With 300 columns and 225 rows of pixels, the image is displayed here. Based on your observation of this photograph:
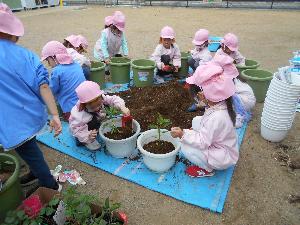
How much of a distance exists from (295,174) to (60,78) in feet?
9.24

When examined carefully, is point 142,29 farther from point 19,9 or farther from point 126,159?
point 19,9

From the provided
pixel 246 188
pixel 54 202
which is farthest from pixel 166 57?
pixel 54 202

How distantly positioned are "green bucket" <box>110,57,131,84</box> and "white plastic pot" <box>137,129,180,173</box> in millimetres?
1930

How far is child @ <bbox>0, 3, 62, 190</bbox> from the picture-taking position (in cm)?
194

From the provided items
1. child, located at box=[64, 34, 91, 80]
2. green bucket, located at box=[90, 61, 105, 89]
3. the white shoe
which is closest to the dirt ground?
the white shoe

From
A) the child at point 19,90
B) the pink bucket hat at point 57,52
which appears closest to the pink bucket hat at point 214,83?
the child at point 19,90

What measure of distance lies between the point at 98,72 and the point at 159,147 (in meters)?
2.05

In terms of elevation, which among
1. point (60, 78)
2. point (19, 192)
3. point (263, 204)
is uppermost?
point (60, 78)

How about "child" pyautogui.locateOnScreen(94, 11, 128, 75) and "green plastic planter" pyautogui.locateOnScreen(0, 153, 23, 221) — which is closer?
"green plastic planter" pyautogui.locateOnScreen(0, 153, 23, 221)

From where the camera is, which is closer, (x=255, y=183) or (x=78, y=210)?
(x=78, y=210)

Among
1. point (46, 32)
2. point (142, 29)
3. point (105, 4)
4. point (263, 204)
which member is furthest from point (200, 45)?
point (105, 4)

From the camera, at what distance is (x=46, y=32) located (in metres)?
8.84

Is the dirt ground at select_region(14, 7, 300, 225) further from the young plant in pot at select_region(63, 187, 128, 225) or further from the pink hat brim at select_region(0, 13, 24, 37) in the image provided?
the pink hat brim at select_region(0, 13, 24, 37)

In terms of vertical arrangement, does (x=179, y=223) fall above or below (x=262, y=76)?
below
